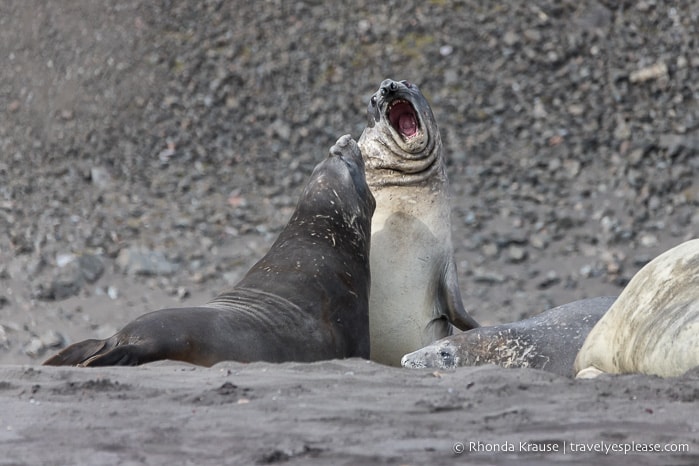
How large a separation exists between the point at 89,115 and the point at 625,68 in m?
A: 6.12

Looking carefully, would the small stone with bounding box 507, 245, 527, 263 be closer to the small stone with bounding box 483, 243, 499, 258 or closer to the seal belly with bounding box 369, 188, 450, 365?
the small stone with bounding box 483, 243, 499, 258

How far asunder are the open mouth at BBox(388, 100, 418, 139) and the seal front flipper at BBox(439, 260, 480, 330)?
3.17 feet

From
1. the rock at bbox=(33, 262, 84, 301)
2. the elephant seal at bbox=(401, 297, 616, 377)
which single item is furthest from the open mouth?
the rock at bbox=(33, 262, 84, 301)

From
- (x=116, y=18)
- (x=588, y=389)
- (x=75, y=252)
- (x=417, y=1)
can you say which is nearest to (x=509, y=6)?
(x=417, y=1)

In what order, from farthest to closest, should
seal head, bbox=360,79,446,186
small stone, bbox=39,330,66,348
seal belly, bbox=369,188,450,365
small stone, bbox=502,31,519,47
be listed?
small stone, bbox=502,31,519,47 < small stone, bbox=39,330,66,348 < seal head, bbox=360,79,446,186 < seal belly, bbox=369,188,450,365

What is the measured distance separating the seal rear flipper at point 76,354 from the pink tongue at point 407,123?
3380 millimetres

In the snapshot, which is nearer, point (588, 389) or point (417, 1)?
point (588, 389)

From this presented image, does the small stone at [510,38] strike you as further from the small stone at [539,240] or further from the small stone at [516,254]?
the small stone at [516,254]

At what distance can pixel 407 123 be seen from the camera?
803 centimetres

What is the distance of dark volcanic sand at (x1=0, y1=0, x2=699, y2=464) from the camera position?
10.9 meters

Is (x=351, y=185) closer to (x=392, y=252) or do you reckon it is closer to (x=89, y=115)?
(x=392, y=252)

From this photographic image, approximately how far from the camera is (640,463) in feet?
9.32

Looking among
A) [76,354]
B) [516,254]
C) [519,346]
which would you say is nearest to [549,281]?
[516,254]

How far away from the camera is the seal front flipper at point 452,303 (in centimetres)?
745
